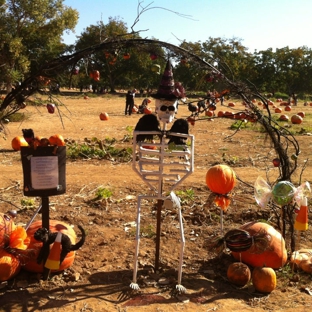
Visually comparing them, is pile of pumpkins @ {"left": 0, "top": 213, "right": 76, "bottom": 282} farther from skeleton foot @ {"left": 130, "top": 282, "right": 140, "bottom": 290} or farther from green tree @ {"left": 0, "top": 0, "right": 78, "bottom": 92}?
green tree @ {"left": 0, "top": 0, "right": 78, "bottom": 92}

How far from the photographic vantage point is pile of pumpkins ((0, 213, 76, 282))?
4.59m

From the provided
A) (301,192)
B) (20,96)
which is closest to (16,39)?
(20,96)

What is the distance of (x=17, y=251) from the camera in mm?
4672

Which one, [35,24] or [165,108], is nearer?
[165,108]

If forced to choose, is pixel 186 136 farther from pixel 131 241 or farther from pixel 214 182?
pixel 131 241

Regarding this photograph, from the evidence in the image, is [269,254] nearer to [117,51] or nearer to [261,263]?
[261,263]

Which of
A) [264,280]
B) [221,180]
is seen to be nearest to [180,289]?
[264,280]

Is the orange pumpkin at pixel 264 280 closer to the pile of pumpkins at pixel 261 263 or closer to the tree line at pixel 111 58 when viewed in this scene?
the pile of pumpkins at pixel 261 263

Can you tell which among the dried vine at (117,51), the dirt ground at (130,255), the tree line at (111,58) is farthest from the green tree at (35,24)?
the dried vine at (117,51)

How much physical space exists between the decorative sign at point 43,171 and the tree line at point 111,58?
972 millimetres

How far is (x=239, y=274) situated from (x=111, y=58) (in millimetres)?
3134

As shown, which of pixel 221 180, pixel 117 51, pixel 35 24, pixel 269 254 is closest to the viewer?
pixel 117 51

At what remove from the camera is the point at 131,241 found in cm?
617

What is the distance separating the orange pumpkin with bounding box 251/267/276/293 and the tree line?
2.39m
